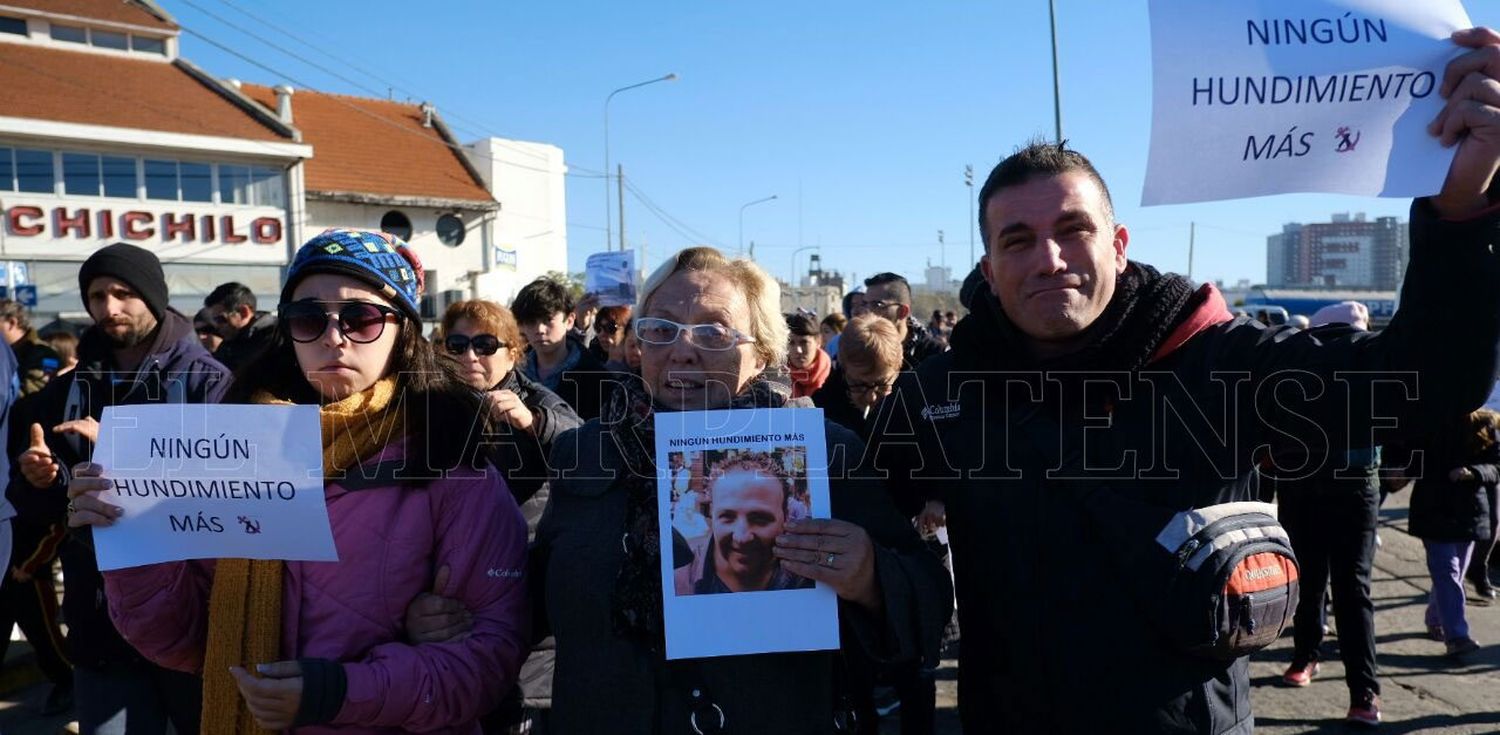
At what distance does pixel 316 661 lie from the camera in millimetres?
1894

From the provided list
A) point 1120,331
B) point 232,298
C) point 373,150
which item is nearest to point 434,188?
point 373,150

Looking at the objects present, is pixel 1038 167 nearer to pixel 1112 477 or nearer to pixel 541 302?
pixel 1112 477

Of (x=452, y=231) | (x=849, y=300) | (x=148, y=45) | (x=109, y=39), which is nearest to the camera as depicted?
(x=849, y=300)

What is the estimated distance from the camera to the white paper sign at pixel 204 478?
78.0 inches

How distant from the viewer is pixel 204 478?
2.02 meters

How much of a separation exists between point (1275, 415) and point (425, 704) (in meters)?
1.75

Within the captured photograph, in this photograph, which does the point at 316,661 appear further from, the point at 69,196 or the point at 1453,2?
the point at 69,196

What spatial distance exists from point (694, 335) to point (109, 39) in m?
36.3

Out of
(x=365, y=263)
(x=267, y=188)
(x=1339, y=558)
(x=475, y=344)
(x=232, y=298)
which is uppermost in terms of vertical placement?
(x=267, y=188)

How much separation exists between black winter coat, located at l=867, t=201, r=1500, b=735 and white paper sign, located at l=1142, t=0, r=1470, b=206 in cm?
15

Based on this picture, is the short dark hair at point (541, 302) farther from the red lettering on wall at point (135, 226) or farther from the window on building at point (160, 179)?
the window on building at point (160, 179)

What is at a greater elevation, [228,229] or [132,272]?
[228,229]

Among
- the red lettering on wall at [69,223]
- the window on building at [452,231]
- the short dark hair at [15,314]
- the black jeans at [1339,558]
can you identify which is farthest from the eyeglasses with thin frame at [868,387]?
the window on building at [452,231]

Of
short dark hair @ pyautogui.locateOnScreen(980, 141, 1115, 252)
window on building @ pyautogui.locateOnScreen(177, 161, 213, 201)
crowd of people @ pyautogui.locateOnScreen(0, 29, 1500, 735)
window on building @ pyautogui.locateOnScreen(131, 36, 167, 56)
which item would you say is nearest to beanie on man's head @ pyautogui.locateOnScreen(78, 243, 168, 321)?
crowd of people @ pyautogui.locateOnScreen(0, 29, 1500, 735)
